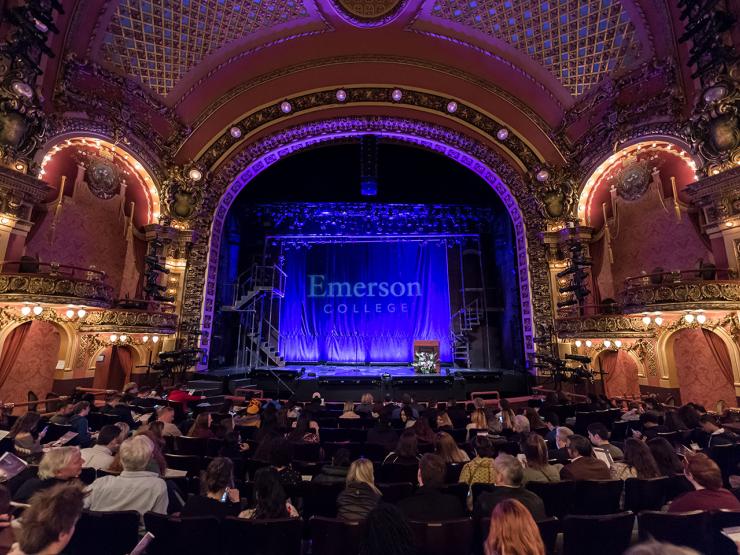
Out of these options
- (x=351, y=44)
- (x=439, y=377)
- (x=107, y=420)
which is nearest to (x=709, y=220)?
(x=439, y=377)

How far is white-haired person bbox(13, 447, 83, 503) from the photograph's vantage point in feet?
9.73

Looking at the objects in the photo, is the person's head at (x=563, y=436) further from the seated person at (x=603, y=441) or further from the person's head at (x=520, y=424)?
the person's head at (x=520, y=424)

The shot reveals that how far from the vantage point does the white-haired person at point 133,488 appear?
116 inches

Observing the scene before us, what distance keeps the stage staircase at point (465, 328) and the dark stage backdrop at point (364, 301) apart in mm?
537

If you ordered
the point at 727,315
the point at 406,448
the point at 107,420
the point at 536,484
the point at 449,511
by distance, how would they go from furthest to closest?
the point at 727,315 < the point at 107,420 < the point at 406,448 < the point at 536,484 < the point at 449,511

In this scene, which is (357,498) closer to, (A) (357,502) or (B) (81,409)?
(A) (357,502)

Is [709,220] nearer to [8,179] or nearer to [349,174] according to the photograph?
[349,174]

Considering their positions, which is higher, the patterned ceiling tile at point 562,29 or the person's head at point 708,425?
the patterned ceiling tile at point 562,29

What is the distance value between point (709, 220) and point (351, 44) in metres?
13.3

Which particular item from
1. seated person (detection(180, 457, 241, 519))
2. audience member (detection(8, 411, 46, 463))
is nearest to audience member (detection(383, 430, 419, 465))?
seated person (detection(180, 457, 241, 519))

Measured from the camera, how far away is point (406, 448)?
14.4 ft

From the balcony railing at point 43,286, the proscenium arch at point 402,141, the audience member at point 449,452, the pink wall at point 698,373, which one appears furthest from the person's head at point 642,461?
the balcony railing at point 43,286

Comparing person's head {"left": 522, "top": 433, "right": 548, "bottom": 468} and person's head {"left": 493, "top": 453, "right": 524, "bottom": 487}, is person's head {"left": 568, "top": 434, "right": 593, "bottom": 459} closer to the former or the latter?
person's head {"left": 522, "top": 433, "right": 548, "bottom": 468}

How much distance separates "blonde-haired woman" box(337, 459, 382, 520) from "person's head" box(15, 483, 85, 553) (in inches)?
69.4
